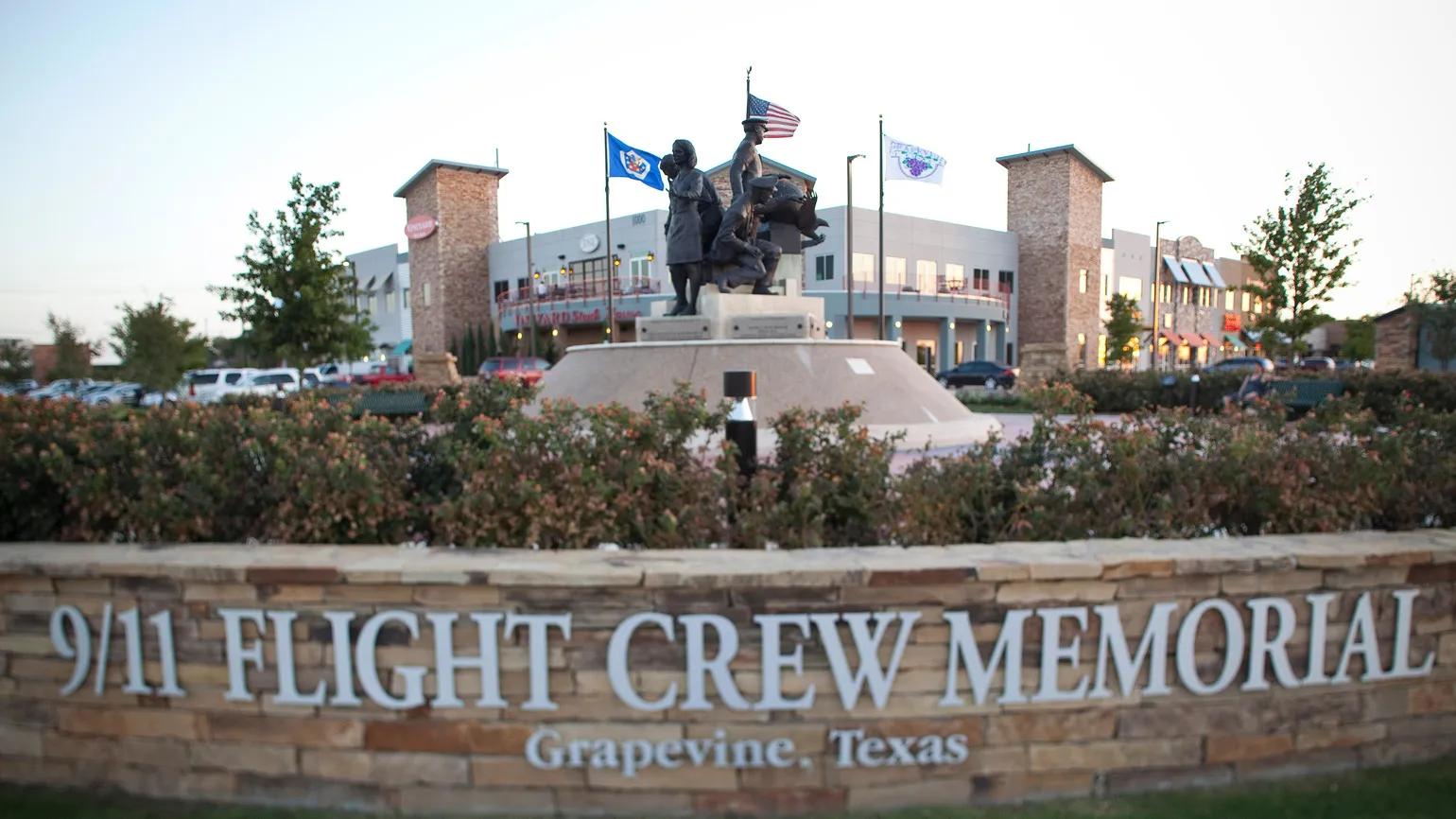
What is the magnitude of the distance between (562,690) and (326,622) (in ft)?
2.96

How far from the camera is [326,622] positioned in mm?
2943

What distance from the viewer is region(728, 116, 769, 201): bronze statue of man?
1216 centimetres

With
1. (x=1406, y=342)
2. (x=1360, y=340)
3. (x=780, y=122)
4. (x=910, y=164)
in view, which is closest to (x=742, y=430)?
(x=780, y=122)

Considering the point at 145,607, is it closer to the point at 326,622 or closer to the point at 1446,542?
the point at 326,622

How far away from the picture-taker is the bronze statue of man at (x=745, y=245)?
11.9 meters

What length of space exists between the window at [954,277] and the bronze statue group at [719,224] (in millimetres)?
33477

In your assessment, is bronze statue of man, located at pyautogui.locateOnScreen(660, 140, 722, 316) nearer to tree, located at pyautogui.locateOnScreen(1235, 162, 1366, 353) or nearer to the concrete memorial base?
the concrete memorial base

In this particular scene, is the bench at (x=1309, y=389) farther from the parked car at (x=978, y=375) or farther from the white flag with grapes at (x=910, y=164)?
the parked car at (x=978, y=375)

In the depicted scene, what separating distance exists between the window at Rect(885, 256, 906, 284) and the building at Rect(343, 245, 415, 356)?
31.1 metres

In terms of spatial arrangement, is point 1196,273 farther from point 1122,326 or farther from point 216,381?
point 216,381

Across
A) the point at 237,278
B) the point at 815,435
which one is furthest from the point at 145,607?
the point at 237,278

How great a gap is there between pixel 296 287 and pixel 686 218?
13.0 m

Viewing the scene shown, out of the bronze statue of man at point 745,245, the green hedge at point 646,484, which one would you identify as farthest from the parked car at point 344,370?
the green hedge at point 646,484

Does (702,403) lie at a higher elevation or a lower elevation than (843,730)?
higher
